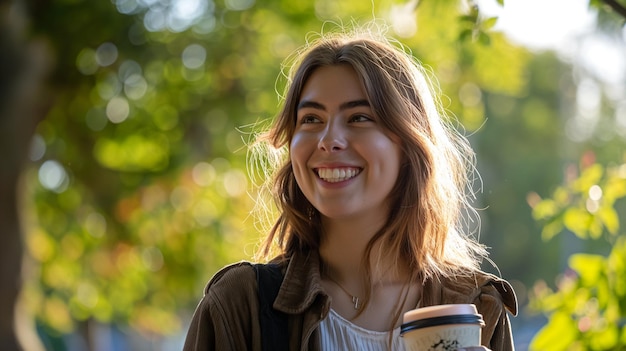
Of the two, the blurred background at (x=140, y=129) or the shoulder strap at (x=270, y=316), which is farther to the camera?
the blurred background at (x=140, y=129)

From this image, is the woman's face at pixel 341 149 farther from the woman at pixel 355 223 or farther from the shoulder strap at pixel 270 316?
the shoulder strap at pixel 270 316

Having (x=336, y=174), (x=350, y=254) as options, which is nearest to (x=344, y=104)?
(x=336, y=174)

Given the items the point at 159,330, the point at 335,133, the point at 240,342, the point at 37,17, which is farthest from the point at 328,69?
the point at 159,330

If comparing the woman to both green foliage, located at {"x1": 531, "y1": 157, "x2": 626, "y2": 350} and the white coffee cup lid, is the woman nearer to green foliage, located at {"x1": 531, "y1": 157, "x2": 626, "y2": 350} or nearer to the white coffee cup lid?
the white coffee cup lid

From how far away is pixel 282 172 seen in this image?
12.0ft

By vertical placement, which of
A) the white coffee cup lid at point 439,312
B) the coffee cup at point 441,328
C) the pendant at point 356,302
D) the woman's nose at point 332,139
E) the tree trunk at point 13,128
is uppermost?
the tree trunk at point 13,128

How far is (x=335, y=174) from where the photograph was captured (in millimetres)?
3309

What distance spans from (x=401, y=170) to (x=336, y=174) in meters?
0.34

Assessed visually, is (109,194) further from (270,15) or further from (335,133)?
(335,133)

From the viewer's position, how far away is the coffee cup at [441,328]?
2.80 m

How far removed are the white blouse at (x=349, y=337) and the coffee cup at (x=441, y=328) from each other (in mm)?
Answer: 444

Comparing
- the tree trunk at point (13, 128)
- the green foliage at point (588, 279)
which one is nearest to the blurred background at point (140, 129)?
the tree trunk at point (13, 128)

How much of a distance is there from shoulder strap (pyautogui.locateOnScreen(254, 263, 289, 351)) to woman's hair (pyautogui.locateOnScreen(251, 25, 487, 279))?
9.6 inches

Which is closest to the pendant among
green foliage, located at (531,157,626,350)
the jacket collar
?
the jacket collar
